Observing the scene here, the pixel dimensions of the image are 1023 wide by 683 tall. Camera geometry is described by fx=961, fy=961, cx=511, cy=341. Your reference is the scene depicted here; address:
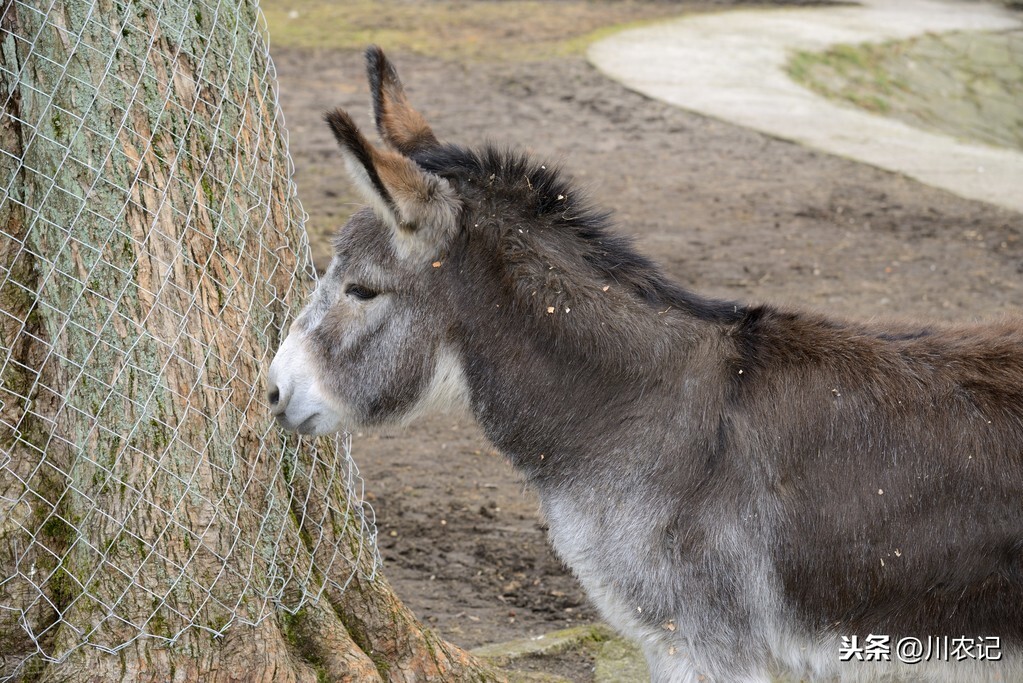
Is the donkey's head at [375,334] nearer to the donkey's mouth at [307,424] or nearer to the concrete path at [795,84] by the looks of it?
the donkey's mouth at [307,424]

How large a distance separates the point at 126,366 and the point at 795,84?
1321 centimetres

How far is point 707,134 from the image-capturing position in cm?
1192

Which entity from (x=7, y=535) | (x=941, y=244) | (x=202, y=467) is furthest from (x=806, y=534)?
(x=941, y=244)

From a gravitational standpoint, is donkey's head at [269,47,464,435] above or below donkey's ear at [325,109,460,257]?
below

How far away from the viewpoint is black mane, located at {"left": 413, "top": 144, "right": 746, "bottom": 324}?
10.1ft

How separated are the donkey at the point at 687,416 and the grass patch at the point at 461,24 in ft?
41.7

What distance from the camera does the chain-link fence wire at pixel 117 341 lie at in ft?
9.77

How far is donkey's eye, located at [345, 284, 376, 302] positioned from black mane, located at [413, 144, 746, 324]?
1.43 ft

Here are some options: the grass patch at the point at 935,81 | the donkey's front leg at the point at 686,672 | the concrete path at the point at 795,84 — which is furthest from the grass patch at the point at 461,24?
the donkey's front leg at the point at 686,672

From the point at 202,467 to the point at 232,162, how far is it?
40.7 inches

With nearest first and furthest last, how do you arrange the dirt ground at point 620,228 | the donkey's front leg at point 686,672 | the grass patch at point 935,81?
1. the donkey's front leg at point 686,672
2. the dirt ground at point 620,228
3. the grass patch at point 935,81

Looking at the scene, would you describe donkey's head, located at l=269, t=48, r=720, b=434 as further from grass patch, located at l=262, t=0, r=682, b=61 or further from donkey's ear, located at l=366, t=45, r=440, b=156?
grass patch, located at l=262, t=0, r=682, b=61

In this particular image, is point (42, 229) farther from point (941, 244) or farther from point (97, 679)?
point (941, 244)

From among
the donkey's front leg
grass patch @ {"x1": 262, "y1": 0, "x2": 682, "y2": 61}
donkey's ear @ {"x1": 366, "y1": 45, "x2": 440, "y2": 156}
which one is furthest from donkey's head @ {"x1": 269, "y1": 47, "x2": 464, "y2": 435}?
grass patch @ {"x1": 262, "y1": 0, "x2": 682, "y2": 61}
